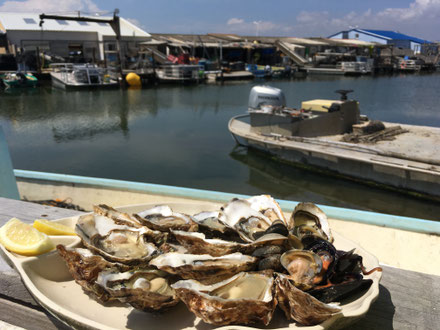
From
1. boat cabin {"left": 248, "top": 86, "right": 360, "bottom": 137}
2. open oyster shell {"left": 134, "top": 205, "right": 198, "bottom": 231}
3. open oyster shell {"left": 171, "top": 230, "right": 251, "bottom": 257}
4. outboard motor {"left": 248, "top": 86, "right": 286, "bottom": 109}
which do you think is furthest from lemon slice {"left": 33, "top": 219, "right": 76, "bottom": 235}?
outboard motor {"left": 248, "top": 86, "right": 286, "bottom": 109}

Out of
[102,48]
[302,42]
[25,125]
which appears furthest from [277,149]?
[302,42]

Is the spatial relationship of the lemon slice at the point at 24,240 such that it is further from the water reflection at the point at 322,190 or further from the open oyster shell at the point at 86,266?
the water reflection at the point at 322,190

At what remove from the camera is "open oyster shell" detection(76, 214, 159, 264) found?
161cm

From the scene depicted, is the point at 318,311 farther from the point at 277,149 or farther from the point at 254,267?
the point at 277,149

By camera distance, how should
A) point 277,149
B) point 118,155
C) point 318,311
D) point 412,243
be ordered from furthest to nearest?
1. point 118,155
2. point 277,149
3. point 412,243
4. point 318,311

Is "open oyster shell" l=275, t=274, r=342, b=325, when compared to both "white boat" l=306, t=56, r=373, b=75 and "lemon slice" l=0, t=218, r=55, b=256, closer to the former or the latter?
"lemon slice" l=0, t=218, r=55, b=256

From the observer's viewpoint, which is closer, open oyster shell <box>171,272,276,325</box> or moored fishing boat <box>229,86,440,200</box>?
open oyster shell <box>171,272,276,325</box>

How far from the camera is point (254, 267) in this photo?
148cm

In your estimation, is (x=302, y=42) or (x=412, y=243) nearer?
(x=412, y=243)

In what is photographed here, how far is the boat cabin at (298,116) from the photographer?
11.6 metres

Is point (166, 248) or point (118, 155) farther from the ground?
point (166, 248)

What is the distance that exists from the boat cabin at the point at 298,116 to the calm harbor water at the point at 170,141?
1.16 meters

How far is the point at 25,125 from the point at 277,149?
561 inches

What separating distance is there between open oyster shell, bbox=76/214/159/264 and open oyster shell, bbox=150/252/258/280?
13 centimetres
